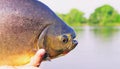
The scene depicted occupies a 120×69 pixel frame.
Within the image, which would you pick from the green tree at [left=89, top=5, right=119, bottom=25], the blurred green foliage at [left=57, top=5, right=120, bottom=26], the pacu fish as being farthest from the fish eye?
the green tree at [left=89, top=5, right=119, bottom=25]

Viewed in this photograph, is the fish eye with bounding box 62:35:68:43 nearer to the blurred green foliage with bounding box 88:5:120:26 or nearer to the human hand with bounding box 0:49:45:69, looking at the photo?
the human hand with bounding box 0:49:45:69

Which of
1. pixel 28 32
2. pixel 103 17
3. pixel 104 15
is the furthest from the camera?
pixel 103 17

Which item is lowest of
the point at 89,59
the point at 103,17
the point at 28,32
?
the point at 28,32

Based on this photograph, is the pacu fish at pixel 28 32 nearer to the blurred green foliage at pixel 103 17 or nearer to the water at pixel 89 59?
the water at pixel 89 59

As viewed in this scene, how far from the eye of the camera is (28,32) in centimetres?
216

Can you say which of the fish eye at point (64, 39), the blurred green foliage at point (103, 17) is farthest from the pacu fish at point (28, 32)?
the blurred green foliage at point (103, 17)

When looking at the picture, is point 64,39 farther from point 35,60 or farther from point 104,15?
point 104,15

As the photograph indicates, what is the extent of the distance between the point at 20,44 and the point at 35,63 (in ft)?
0.60

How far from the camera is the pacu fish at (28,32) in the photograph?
82.2 inches

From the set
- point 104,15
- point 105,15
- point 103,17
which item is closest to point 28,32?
point 104,15

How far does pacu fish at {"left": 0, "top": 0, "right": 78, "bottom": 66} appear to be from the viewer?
6.85 feet

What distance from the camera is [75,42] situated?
7.63 feet

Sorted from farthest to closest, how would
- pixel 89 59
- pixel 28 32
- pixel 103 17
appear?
pixel 103 17
pixel 89 59
pixel 28 32

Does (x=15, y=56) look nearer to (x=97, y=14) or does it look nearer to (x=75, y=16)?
(x=75, y=16)
